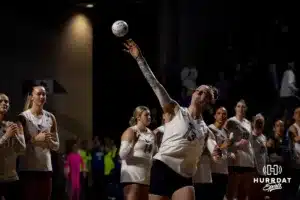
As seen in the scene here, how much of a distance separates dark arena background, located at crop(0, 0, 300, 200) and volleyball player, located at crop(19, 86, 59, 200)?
6165mm

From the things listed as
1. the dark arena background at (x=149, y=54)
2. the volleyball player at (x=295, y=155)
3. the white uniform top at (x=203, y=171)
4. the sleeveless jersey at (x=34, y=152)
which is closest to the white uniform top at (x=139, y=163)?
the white uniform top at (x=203, y=171)

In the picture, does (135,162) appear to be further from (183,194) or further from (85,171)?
(85,171)

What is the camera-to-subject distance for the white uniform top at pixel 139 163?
733cm

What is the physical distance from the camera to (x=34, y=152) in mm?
6367

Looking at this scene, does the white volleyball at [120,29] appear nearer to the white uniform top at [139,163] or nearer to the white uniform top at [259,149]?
the white uniform top at [139,163]

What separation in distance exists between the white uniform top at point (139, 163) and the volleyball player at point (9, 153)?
5.21 ft

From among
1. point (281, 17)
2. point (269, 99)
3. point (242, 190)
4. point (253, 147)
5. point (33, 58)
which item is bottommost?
point (242, 190)

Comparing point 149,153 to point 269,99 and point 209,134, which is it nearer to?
point 209,134

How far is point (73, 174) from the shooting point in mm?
11461

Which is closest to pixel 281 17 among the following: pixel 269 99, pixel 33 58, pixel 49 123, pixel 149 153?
pixel 269 99

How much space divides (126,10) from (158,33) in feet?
3.12

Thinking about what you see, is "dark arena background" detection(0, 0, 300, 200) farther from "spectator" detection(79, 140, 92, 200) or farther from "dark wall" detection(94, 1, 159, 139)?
"spectator" detection(79, 140, 92, 200)

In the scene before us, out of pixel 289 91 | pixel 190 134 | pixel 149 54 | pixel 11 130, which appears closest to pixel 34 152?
pixel 11 130

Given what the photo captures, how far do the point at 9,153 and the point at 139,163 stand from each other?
1.81 metres
